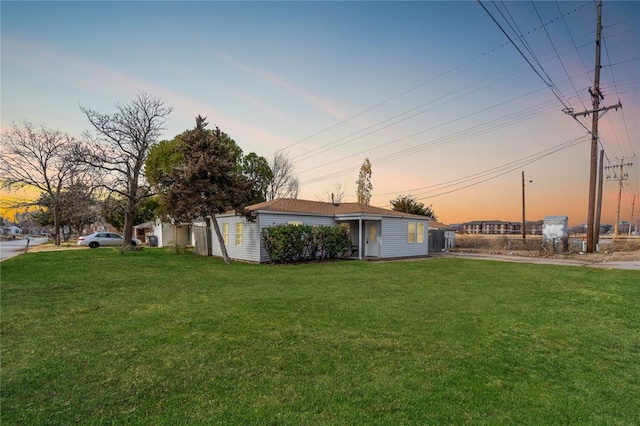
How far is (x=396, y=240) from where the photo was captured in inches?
766

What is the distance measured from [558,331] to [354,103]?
54.6 ft

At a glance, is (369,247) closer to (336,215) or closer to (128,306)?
(336,215)

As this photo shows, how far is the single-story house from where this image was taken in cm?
1662

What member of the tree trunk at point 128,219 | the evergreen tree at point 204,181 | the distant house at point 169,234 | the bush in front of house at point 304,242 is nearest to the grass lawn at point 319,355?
the bush in front of house at point 304,242

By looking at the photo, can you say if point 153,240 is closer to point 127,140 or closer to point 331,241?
point 127,140

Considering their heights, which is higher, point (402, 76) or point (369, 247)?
point (402, 76)

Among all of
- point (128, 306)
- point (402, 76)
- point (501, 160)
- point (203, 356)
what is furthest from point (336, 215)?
point (501, 160)

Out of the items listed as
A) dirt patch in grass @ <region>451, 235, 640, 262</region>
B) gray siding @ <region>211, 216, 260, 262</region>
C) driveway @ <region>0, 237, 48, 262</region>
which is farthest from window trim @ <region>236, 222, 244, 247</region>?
dirt patch in grass @ <region>451, 235, 640, 262</region>

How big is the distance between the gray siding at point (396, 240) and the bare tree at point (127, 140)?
18385mm

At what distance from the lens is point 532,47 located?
30.4ft

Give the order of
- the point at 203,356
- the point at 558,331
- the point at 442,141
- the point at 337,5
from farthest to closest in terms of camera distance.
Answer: the point at 442,141 < the point at 337,5 < the point at 558,331 < the point at 203,356

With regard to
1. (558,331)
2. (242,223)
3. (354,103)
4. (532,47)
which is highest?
(354,103)

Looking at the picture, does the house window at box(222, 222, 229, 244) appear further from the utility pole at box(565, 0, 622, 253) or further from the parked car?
the utility pole at box(565, 0, 622, 253)

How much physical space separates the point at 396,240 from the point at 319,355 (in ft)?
51.8
